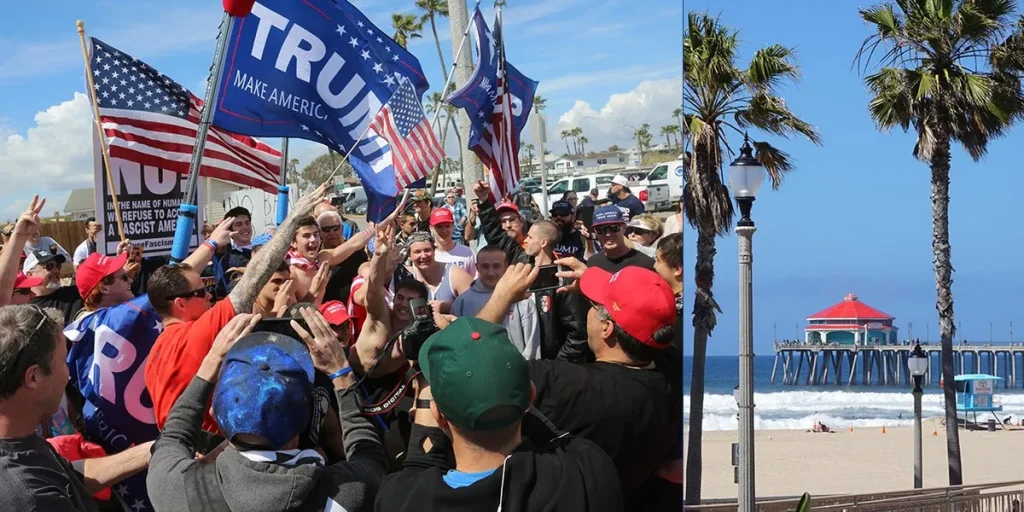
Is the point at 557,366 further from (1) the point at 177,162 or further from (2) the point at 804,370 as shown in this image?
(2) the point at 804,370

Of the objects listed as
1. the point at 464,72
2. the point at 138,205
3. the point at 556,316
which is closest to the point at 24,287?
the point at 138,205

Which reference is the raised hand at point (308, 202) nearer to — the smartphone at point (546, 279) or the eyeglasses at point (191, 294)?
the eyeglasses at point (191, 294)

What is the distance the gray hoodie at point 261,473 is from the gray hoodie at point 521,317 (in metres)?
2.56

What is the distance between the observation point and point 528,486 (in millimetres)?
2773

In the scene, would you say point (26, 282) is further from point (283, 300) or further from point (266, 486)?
point (266, 486)

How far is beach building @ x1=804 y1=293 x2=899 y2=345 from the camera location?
123m

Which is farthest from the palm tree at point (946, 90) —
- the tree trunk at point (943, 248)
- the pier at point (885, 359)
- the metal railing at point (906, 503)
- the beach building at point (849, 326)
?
the beach building at point (849, 326)

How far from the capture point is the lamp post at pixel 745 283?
11.1 meters

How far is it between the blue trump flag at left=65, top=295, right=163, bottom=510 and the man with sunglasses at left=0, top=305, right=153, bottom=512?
3.91 ft

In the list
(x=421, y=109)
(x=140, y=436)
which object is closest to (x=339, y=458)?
(x=140, y=436)

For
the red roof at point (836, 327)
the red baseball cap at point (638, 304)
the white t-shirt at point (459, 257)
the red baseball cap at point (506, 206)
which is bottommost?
the red baseball cap at point (638, 304)

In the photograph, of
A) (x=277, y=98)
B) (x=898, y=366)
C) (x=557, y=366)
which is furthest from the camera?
(x=898, y=366)

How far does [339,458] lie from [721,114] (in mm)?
4866

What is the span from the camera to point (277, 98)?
6723 millimetres
